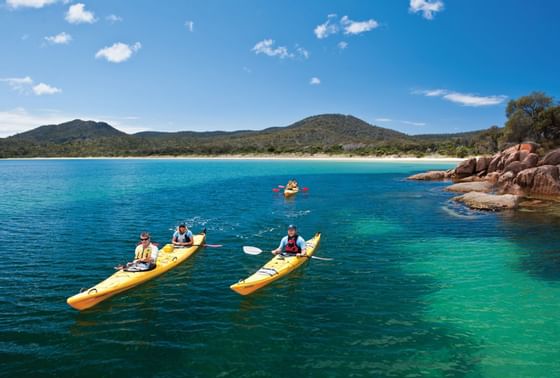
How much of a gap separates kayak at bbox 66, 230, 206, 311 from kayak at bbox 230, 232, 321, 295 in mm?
3648

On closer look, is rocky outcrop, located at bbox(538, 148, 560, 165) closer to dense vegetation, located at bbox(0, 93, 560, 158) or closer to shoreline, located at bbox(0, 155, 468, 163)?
dense vegetation, located at bbox(0, 93, 560, 158)

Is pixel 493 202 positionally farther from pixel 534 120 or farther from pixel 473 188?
pixel 534 120

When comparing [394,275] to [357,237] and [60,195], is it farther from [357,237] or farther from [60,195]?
[60,195]

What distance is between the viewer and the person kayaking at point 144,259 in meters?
14.4

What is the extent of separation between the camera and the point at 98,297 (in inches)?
481

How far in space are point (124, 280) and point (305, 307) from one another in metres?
6.36

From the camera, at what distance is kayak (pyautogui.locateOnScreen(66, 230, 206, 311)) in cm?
1185

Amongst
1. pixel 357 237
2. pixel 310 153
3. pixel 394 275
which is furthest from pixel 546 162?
pixel 310 153

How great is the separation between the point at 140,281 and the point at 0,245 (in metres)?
11.1

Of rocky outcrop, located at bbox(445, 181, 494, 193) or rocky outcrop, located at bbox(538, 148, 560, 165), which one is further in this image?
rocky outcrop, located at bbox(445, 181, 494, 193)

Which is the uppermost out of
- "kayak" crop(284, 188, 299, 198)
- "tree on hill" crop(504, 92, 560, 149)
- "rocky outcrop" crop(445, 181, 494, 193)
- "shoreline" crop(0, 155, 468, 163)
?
"tree on hill" crop(504, 92, 560, 149)

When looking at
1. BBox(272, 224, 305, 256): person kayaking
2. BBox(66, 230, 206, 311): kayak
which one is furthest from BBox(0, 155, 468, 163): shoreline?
BBox(66, 230, 206, 311): kayak

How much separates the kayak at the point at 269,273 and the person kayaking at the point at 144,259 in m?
3.74

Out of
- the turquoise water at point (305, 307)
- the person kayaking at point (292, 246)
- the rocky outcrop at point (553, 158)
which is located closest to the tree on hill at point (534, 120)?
the rocky outcrop at point (553, 158)
